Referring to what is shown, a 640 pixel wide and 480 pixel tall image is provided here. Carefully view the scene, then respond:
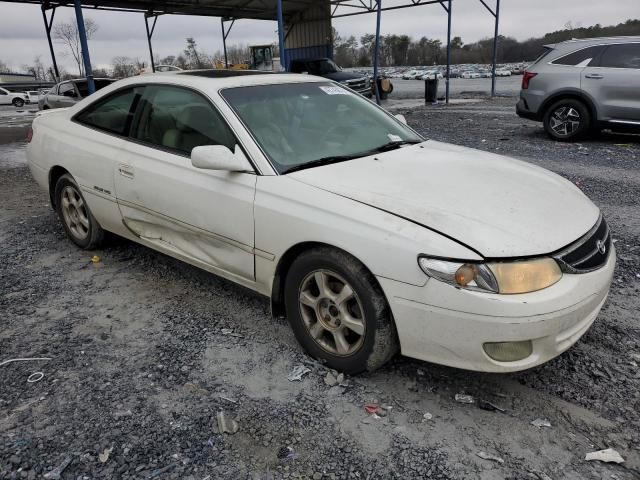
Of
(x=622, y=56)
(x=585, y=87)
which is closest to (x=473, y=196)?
(x=585, y=87)

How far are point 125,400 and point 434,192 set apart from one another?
190 centimetres

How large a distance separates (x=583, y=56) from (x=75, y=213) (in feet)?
28.6

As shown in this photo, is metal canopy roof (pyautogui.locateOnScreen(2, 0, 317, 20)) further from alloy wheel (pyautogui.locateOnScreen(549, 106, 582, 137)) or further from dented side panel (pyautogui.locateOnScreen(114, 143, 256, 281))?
dented side panel (pyautogui.locateOnScreen(114, 143, 256, 281))

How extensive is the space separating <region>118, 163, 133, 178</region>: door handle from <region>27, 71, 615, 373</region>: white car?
0.02 m

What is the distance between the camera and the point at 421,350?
2.42 metres

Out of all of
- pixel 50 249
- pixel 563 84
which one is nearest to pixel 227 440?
pixel 50 249

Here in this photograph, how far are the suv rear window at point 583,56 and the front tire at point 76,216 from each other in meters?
8.55

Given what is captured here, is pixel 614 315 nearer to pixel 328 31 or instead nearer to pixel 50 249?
pixel 50 249

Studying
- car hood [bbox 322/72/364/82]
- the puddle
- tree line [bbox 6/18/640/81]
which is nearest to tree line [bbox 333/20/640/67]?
tree line [bbox 6/18/640/81]

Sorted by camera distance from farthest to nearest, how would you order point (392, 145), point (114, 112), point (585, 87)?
point (585, 87)
point (114, 112)
point (392, 145)

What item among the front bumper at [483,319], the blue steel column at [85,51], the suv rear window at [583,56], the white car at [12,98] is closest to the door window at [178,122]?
the front bumper at [483,319]

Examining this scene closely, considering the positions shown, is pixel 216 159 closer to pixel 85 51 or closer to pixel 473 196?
pixel 473 196

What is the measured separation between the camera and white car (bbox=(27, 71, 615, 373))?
7.43 feet

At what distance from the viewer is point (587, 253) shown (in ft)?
8.23
